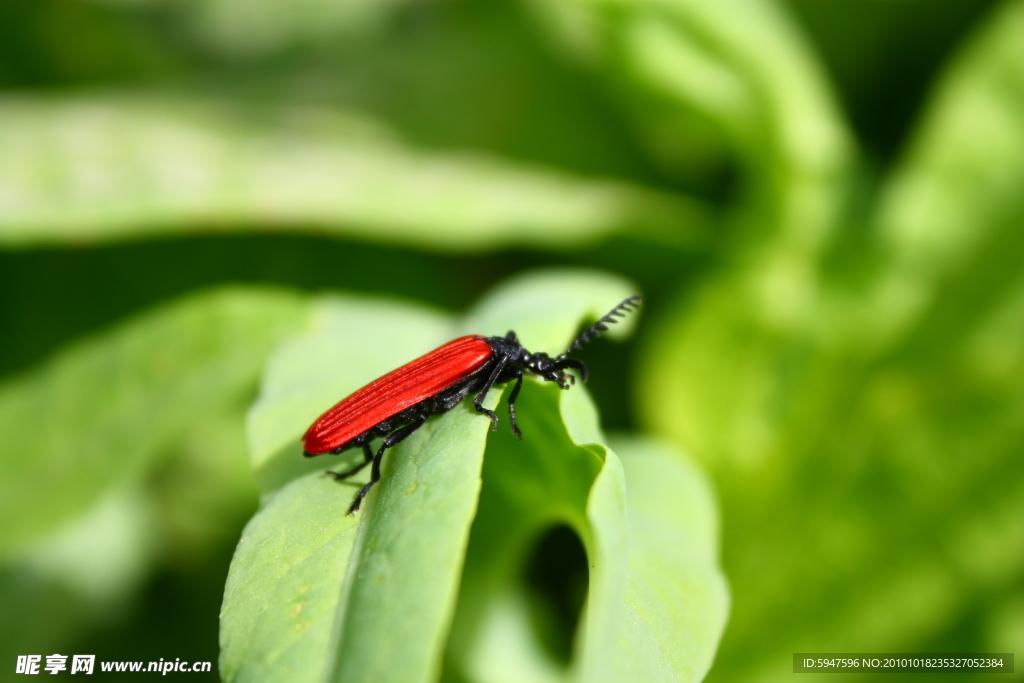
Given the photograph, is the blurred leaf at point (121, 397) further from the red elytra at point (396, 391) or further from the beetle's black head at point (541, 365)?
the beetle's black head at point (541, 365)

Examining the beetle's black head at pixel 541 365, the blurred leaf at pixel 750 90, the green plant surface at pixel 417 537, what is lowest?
the green plant surface at pixel 417 537

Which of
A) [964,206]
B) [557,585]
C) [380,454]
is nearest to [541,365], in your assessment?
[380,454]

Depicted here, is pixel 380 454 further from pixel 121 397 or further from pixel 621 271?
pixel 621 271

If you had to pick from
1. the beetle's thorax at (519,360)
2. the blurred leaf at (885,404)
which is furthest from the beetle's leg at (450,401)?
the blurred leaf at (885,404)

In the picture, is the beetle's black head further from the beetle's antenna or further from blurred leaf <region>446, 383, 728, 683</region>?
blurred leaf <region>446, 383, 728, 683</region>

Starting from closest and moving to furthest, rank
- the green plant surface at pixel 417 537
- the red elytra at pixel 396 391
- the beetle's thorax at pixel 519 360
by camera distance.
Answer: the green plant surface at pixel 417 537, the red elytra at pixel 396 391, the beetle's thorax at pixel 519 360

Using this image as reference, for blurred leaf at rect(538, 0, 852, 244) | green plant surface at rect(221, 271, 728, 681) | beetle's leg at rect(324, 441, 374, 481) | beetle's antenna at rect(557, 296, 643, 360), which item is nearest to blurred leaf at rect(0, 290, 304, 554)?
green plant surface at rect(221, 271, 728, 681)

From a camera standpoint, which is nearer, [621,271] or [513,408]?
[513,408]
